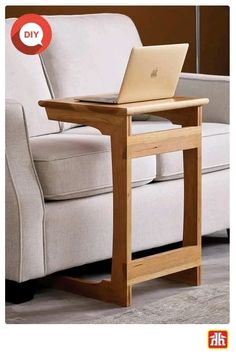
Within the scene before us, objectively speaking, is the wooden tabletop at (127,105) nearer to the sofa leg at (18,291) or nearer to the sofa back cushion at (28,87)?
the sofa back cushion at (28,87)

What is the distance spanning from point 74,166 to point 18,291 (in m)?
0.37

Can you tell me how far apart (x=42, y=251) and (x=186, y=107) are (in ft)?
1.83

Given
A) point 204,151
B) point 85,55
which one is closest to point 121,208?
point 204,151

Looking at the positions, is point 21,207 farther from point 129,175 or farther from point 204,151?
point 204,151

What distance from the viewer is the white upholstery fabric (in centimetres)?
239

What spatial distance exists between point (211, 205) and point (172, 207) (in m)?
0.23

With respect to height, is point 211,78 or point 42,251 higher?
point 211,78
